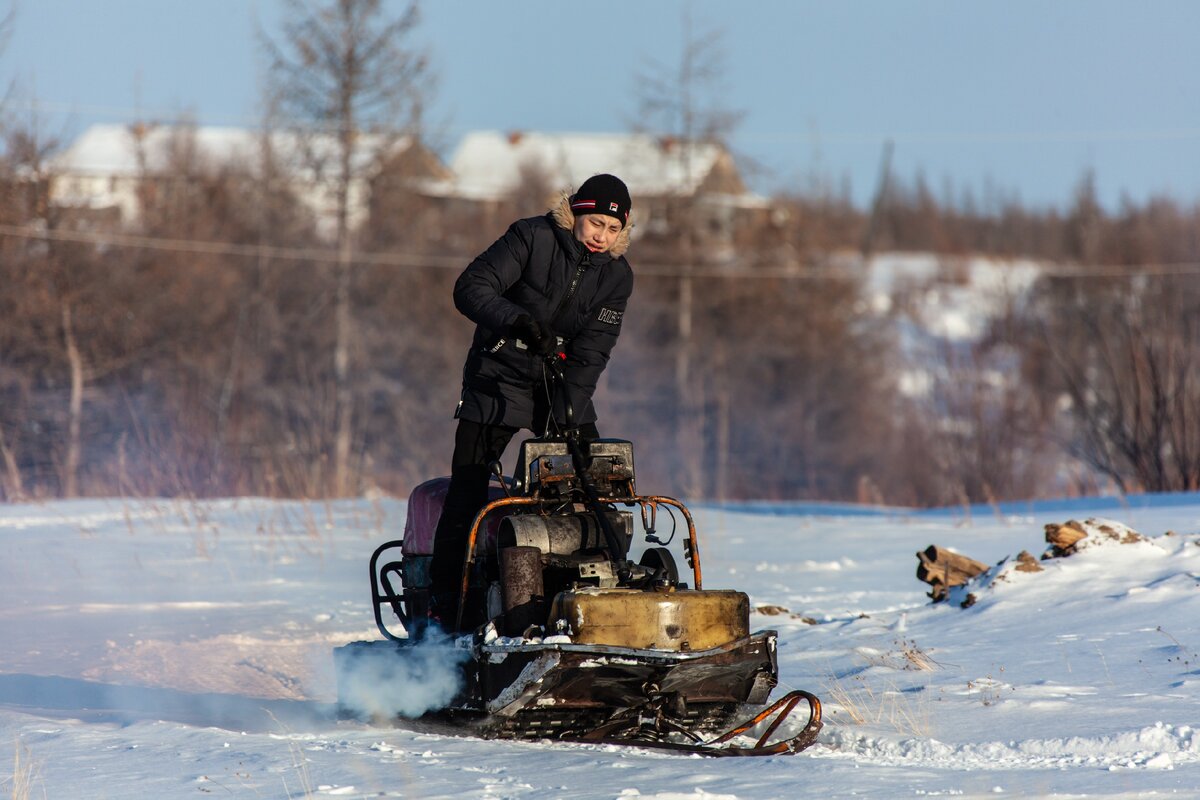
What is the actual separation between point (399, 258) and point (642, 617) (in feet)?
99.2

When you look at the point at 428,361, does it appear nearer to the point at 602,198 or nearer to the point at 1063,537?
the point at 1063,537

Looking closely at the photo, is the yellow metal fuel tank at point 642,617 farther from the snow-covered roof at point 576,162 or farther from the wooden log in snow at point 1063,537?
the wooden log in snow at point 1063,537

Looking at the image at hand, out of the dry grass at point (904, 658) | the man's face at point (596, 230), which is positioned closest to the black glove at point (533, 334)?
the man's face at point (596, 230)

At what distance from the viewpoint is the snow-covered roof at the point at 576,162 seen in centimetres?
3650

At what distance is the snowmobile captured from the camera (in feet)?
15.8

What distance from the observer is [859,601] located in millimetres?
9320

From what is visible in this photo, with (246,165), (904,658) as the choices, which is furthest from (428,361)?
(904,658)

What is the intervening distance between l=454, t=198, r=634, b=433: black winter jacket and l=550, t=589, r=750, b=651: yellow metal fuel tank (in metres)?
1.06

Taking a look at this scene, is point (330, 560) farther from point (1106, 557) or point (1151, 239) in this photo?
point (1151, 239)

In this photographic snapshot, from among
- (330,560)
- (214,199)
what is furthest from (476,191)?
(330,560)

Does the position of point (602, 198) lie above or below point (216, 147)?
below

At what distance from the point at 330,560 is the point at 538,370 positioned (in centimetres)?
627

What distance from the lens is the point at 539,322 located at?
5.62m

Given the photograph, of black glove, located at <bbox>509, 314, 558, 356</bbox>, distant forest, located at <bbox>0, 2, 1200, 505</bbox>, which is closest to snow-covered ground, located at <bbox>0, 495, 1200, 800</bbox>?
black glove, located at <bbox>509, 314, 558, 356</bbox>
